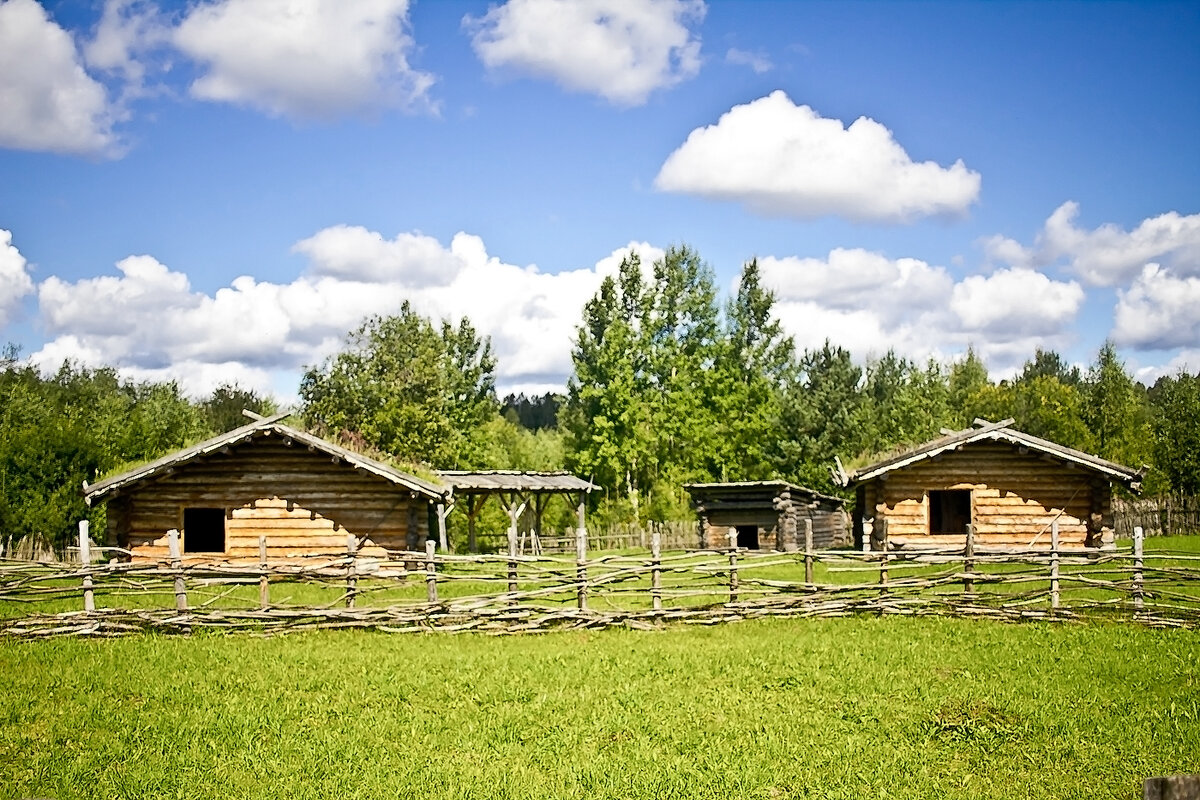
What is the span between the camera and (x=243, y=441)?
78.6 ft

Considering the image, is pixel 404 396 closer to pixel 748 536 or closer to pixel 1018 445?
pixel 748 536

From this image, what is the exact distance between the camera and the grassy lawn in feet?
28.2

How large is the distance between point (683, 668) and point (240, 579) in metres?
8.52

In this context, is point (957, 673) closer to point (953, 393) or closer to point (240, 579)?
Result: point (240, 579)

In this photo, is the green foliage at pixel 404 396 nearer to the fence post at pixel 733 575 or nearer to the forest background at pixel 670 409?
the forest background at pixel 670 409

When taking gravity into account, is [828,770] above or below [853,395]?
below

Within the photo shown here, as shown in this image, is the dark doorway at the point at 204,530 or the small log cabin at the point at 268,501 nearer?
the small log cabin at the point at 268,501

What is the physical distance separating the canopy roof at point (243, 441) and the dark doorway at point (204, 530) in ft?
22.5

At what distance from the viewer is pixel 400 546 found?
2436cm

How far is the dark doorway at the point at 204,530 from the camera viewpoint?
30484 millimetres

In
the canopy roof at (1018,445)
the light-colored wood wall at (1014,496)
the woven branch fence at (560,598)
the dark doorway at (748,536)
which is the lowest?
the dark doorway at (748,536)

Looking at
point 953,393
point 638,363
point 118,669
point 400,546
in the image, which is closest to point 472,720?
point 118,669

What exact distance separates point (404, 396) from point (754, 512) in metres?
23.3

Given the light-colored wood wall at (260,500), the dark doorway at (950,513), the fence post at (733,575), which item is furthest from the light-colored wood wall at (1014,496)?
the light-colored wood wall at (260,500)
